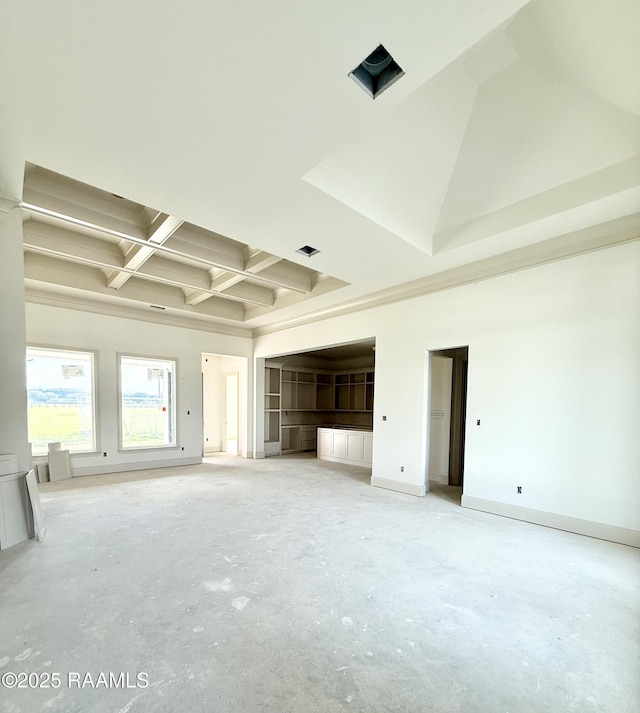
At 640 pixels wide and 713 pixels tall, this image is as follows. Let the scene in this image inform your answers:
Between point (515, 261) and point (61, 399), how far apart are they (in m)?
7.73

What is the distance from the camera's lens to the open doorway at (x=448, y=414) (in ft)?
18.5

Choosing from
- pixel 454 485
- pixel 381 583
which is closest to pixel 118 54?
pixel 381 583

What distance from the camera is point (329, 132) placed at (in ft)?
7.29

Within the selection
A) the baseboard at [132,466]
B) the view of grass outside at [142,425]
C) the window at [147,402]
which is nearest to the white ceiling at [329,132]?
the window at [147,402]

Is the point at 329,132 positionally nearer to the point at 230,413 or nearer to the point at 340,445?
the point at 340,445

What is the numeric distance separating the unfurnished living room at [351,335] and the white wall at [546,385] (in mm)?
27

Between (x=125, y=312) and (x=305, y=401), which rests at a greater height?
(x=125, y=312)

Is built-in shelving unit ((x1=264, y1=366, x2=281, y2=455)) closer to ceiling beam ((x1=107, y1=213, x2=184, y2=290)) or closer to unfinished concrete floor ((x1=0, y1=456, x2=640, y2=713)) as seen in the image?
ceiling beam ((x1=107, y1=213, x2=184, y2=290))

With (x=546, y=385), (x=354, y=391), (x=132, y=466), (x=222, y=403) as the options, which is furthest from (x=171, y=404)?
(x=546, y=385)

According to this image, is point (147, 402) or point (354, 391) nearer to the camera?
point (147, 402)

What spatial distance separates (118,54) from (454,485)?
6399 millimetres

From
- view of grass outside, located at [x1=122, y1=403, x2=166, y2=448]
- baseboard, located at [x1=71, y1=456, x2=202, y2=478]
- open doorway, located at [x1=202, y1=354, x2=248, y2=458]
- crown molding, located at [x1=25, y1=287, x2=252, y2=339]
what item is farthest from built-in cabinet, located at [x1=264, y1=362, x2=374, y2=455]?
view of grass outside, located at [x1=122, y1=403, x2=166, y2=448]

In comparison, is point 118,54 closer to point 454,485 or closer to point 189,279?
point 189,279

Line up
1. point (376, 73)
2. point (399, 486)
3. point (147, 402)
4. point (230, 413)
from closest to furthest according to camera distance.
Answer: point (376, 73), point (399, 486), point (147, 402), point (230, 413)
